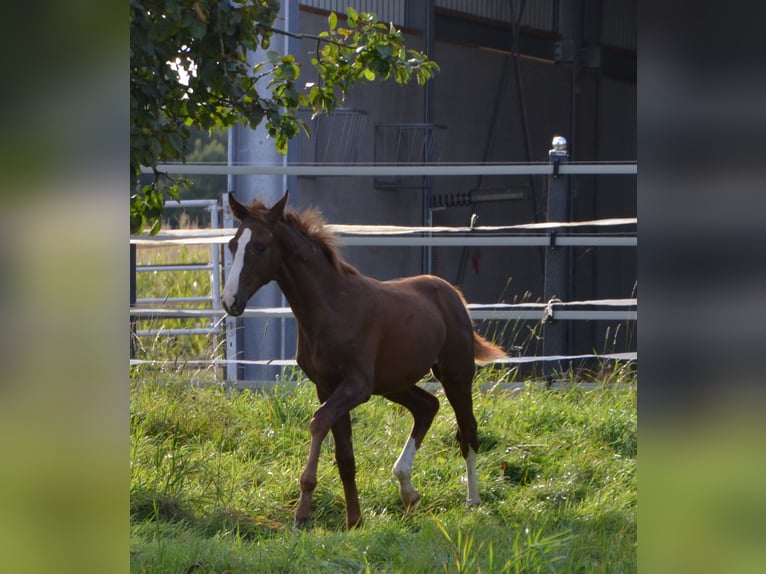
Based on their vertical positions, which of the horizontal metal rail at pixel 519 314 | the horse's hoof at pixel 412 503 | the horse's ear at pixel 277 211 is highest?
the horse's ear at pixel 277 211

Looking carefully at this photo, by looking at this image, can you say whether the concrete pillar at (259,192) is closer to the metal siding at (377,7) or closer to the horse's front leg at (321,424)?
the metal siding at (377,7)

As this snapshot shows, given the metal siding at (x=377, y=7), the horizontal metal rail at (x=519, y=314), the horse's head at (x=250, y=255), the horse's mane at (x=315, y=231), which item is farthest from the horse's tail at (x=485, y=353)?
the metal siding at (x=377, y=7)

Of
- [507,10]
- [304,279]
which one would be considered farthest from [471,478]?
[507,10]

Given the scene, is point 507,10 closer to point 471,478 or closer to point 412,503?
point 471,478

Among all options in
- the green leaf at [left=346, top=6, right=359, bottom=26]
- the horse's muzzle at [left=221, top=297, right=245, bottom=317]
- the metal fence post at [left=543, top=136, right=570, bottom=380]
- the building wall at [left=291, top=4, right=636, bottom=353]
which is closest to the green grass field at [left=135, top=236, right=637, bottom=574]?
the metal fence post at [left=543, top=136, right=570, bottom=380]

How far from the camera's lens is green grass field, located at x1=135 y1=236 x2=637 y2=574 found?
3.54 metres

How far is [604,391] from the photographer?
7371 millimetres

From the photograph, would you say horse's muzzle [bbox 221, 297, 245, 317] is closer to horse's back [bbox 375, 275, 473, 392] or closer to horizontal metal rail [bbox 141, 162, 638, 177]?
horse's back [bbox 375, 275, 473, 392]

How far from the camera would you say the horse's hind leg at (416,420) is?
5309mm

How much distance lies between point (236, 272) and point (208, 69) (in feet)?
3.41
